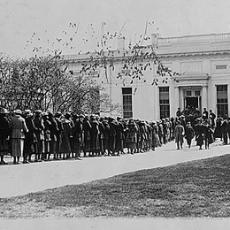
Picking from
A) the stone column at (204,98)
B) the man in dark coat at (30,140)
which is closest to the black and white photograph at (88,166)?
the man in dark coat at (30,140)

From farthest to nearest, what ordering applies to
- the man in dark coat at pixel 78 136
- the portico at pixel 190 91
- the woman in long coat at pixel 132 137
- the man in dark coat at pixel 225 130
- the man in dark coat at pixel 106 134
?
the portico at pixel 190 91 < the man in dark coat at pixel 225 130 < the woman in long coat at pixel 132 137 < the man in dark coat at pixel 106 134 < the man in dark coat at pixel 78 136

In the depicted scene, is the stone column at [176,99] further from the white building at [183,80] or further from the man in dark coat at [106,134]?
the man in dark coat at [106,134]

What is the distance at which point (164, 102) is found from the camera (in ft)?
180

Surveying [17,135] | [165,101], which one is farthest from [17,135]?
[165,101]

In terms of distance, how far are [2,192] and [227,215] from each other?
4394 millimetres

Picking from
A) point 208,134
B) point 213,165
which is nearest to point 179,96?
point 208,134

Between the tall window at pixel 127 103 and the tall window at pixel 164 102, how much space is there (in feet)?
9.36

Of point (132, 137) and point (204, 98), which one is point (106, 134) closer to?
point (132, 137)

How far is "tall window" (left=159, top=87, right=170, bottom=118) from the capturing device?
179 feet

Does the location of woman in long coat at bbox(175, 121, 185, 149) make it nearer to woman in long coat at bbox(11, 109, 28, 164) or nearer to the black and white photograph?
the black and white photograph

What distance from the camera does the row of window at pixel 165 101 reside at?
5241 centimetres

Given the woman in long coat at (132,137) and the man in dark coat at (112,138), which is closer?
the man in dark coat at (112,138)

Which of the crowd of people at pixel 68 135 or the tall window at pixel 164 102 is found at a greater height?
the tall window at pixel 164 102
